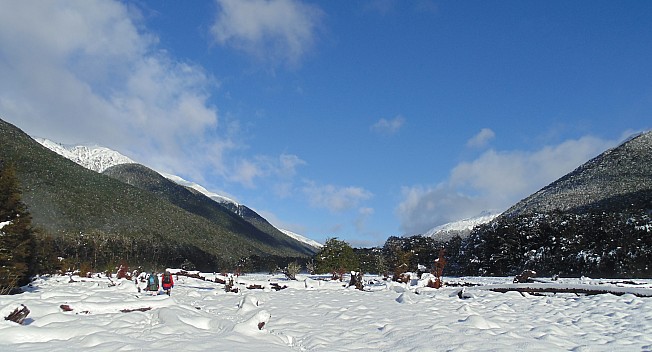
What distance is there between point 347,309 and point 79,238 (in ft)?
225

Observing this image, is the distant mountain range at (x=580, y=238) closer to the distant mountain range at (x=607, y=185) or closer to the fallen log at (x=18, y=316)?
the distant mountain range at (x=607, y=185)

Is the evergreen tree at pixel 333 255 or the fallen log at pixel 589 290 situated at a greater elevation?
the evergreen tree at pixel 333 255

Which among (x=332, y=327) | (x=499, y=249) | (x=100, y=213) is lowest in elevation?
(x=332, y=327)

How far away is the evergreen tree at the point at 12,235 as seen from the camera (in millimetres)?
17172

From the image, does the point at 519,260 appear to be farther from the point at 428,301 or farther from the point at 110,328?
the point at 110,328

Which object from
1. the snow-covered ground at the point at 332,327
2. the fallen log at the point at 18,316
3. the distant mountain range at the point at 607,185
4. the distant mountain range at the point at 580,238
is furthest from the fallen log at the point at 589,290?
the distant mountain range at the point at 607,185

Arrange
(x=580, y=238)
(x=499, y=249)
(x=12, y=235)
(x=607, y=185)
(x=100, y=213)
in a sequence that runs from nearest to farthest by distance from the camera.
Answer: (x=12, y=235)
(x=580, y=238)
(x=499, y=249)
(x=607, y=185)
(x=100, y=213)

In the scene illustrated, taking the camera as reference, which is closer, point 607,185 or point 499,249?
point 499,249

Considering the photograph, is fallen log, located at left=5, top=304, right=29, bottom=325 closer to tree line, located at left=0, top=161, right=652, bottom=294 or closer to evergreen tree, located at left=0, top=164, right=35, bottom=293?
tree line, located at left=0, top=161, right=652, bottom=294

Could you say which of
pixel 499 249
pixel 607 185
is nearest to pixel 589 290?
pixel 499 249

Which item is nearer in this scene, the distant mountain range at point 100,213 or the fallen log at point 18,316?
the fallen log at point 18,316

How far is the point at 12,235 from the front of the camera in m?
18.7

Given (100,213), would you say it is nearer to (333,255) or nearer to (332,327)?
(333,255)

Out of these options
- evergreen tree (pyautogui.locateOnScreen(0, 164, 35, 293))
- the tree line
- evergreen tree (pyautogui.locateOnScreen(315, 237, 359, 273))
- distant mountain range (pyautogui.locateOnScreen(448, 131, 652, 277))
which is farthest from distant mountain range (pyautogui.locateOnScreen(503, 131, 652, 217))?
evergreen tree (pyautogui.locateOnScreen(0, 164, 35, 293))
